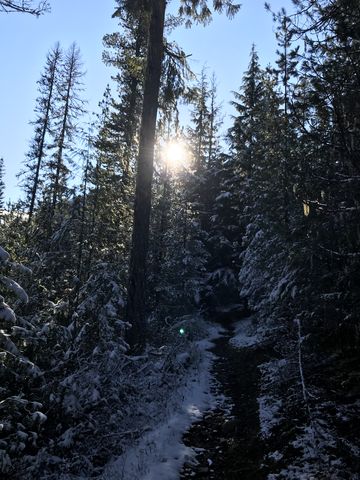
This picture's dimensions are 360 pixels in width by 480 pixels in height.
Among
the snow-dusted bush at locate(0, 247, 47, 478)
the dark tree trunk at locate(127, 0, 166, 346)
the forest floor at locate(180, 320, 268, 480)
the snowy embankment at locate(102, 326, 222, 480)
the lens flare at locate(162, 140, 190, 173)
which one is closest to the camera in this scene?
the snow-dusted bush at locate(0, 247, 47, 478)

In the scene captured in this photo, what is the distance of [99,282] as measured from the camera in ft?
29.8

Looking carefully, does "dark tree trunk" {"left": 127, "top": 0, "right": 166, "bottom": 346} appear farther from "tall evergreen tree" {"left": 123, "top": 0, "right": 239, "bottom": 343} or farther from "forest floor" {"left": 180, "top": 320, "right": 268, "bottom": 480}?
"forest floor" {"left": 180, "top": 320, "right": 268, "bottom": 480}

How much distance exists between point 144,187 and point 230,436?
5.89 metres

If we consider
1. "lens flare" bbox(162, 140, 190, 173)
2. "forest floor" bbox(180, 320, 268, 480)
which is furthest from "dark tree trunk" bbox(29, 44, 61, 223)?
"forest floor" bbox(180, 320, 268, 480)

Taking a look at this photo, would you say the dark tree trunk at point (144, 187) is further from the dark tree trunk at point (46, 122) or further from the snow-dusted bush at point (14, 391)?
the dark tree trunk at point (46, 122)

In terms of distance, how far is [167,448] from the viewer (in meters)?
6.04

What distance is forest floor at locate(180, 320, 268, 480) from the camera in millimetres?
5410

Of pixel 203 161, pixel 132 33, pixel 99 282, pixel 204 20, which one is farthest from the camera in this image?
pixel 203 161

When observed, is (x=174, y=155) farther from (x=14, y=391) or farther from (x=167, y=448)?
(x=167, y=448)

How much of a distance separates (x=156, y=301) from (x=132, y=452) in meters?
12.8

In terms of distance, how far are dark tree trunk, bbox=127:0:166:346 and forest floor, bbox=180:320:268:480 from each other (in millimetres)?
2542

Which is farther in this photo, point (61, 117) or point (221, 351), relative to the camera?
point (61, 117)

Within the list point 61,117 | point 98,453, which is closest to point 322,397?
point 98,453

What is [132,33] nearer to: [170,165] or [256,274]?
[170,165]
